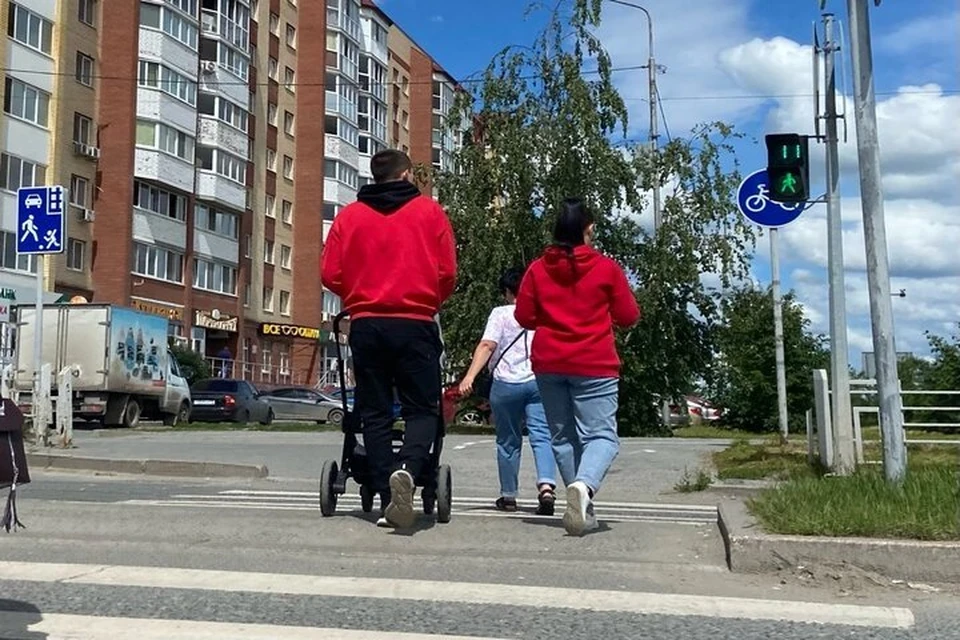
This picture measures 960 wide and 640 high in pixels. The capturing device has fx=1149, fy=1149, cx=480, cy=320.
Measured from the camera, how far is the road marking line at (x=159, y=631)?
426 centimetres

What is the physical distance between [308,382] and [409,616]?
212 feet

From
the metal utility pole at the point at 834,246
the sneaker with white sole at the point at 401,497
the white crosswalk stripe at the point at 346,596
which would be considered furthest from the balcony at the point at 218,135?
the white crosswalk stripe at the point at 346,596

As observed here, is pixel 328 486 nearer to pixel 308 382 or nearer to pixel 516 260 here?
pixel 516 260

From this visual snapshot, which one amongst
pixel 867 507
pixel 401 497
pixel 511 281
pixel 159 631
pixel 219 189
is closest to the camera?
pixel 159 631

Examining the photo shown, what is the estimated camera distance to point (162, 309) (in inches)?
2119

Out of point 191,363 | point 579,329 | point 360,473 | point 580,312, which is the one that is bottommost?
point 360,473

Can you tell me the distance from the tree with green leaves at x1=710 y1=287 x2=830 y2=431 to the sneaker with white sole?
27.4 meters

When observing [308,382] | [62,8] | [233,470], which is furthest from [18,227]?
[308,382]

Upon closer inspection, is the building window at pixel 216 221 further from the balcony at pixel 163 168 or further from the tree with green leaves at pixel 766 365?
the tree with green leaves at pixel 766 365

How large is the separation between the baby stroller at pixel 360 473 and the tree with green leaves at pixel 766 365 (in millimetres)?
26803

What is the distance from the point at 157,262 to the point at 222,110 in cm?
949

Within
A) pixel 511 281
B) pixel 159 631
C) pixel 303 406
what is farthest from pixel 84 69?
pixel 159 631

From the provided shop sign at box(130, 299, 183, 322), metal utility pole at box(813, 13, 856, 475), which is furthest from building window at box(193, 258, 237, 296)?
metal utility pole at box(813, 13, 856, 475)

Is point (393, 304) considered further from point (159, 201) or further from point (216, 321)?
point (216, 321)
